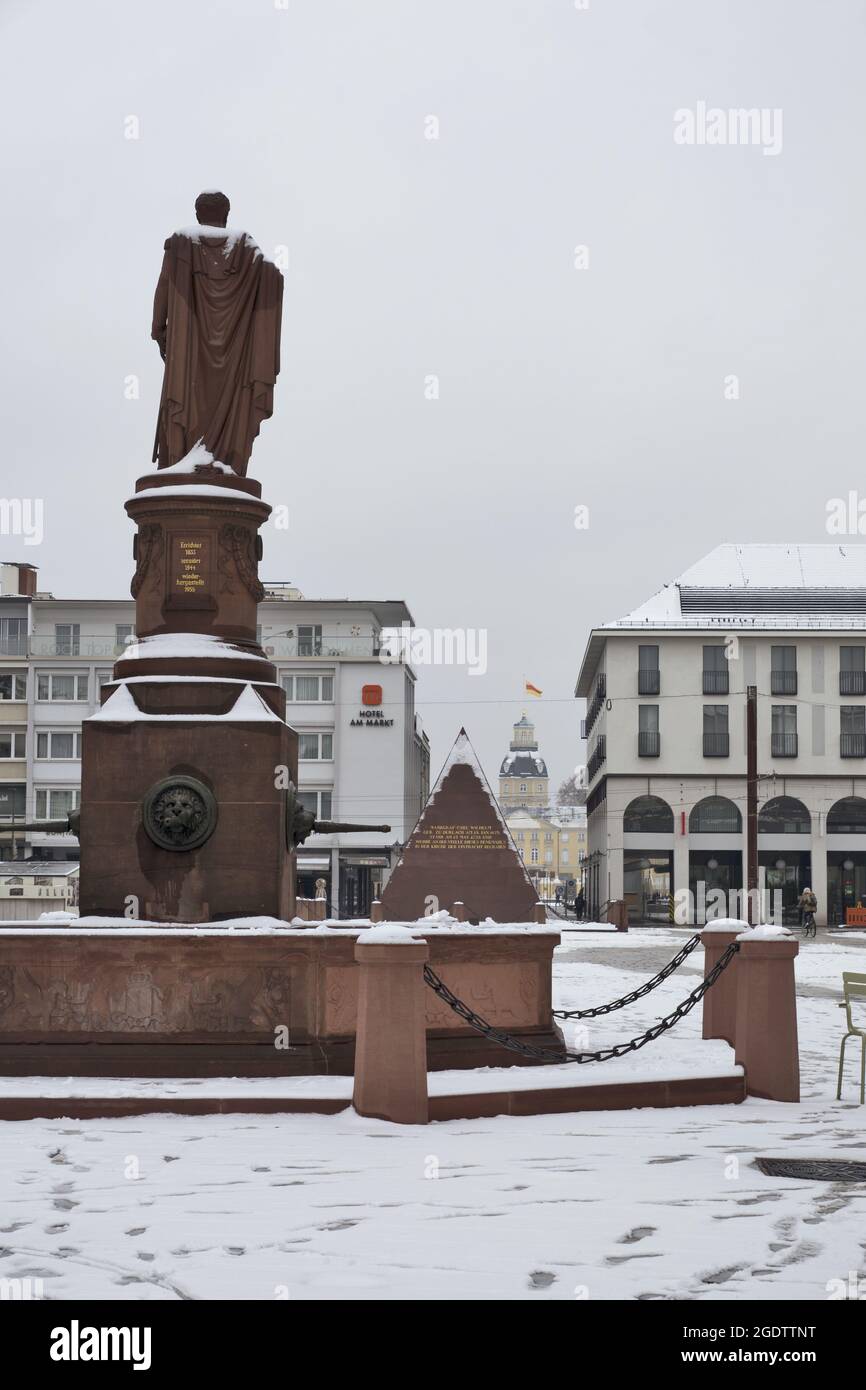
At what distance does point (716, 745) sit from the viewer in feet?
236

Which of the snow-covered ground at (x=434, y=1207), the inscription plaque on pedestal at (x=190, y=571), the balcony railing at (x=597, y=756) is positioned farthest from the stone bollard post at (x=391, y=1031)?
the balcony railing at (x=597, y=756)

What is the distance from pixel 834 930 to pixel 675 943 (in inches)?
732

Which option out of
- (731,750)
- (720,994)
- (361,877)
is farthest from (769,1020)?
(731,750)

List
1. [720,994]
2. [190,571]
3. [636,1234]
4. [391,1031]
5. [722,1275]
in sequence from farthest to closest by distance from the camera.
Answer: [720,994] < [190,571] < [391,1031] < [636,1234] < [722,1275]

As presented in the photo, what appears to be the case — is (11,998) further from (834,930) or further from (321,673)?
(321,673)

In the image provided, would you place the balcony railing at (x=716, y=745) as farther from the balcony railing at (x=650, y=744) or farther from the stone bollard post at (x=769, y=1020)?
the stone bollard post at (x=769, y=1020)

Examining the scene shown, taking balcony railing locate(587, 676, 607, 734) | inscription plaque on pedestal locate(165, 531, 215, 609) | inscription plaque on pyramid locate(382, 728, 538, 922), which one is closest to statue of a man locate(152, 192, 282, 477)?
inscription plaque on pedestal locate(165, 531, 215, 609)

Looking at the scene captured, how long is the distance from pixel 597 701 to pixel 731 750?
441 inches

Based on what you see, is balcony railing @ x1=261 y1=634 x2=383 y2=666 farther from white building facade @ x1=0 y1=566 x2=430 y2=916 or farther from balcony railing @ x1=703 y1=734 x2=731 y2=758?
balcony railing @ x1=703 y1=734 x2=731 y2=758

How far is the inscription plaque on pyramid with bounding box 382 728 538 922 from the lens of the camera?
28.7m

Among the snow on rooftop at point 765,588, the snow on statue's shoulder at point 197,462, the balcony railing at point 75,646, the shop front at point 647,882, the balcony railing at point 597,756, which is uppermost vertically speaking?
the snow on rooftop at point 765,588

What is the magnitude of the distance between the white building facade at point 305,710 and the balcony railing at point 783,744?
14873 mm

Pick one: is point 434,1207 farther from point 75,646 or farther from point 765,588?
point 765,588

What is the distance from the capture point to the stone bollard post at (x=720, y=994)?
50.6 ft
